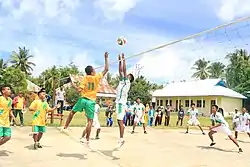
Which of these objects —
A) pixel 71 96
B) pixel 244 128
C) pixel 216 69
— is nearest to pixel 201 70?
pixel 216 69

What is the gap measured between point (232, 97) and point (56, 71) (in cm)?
3952

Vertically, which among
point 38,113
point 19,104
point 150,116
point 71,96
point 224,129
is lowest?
point 224,129

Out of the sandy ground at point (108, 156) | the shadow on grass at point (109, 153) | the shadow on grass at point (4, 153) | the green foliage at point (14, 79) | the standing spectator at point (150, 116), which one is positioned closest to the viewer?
the sandy ground at point (108, 156)

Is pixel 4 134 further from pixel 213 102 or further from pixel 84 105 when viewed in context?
pixel 213 102

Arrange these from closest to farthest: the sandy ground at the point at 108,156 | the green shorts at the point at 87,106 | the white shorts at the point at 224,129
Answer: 1. the sandy ground at the point at 108,156
2. the green shorts at the point at 87,106
3. the white shorts at the point at 224,129

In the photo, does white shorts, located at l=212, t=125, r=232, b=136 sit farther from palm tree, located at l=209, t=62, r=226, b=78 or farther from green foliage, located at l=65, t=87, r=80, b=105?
palm tree, located at l=209, t=62, r=226, b=78

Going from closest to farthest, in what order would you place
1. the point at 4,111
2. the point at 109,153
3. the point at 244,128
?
1. the point at 4,111
2. the point at 109,153
3. the point at 244,128

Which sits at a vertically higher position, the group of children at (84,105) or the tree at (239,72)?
the tree at (239,72)

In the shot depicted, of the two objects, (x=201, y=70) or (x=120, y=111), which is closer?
(x=120, y=111)

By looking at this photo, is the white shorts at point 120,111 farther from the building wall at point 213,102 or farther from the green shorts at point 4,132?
the building wall at point 213,102

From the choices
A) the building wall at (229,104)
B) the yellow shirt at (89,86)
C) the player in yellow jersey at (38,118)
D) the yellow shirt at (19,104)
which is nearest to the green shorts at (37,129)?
the player in yellow jersey at (38,118)

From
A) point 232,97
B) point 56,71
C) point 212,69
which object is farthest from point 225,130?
point 212,69

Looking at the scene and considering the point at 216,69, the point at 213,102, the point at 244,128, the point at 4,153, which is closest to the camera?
the point at 4,153

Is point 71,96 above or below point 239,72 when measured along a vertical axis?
below
